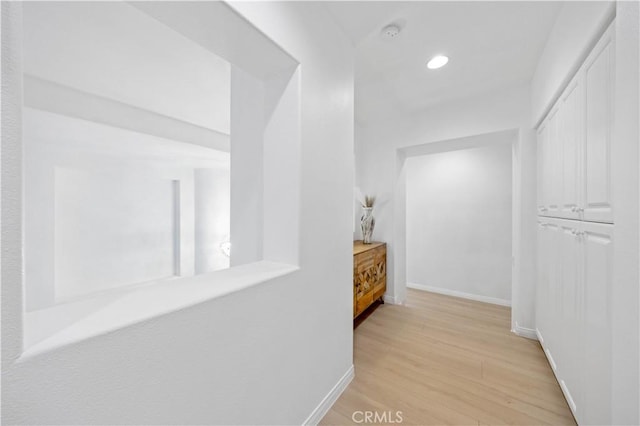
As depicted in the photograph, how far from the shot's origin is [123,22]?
1497mm

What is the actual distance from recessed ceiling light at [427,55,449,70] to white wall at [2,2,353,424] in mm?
900

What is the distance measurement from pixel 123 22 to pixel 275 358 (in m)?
2.14

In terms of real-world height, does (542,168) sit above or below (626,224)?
above

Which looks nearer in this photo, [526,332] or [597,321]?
[597,321]

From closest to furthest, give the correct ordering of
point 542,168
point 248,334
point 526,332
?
point 248,334
point 542,168
point 526,332

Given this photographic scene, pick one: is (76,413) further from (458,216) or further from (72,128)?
(458,216)

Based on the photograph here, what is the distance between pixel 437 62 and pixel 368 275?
86.7 inches

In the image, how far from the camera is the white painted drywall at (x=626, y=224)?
0.85 meters

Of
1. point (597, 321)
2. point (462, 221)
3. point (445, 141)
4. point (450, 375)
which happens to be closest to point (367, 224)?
point (445, 141)

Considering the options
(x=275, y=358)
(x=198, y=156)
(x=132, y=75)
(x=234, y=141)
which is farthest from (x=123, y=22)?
(x=198, y=156)

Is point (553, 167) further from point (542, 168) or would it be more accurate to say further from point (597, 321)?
point (597, 321)

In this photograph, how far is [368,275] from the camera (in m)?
2.81

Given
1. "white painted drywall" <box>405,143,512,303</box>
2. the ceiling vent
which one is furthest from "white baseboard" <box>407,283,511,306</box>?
the ceiling vent

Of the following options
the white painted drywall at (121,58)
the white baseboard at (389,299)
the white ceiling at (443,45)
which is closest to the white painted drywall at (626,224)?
the white ceiling at (443,45)
